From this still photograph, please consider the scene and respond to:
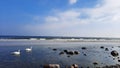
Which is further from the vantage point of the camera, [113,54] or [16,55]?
[113,54]

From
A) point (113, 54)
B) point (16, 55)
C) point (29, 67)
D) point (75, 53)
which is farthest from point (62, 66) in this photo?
point (113, 54)

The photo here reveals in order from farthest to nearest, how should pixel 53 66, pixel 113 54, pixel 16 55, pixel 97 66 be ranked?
1. pixel 113 54
2. pixel 16 55
3. pixel 97 66
4. pixel 53 66

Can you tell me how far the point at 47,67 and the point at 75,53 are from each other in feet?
46.6

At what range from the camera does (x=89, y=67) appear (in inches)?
817

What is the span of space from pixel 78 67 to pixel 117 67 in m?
3.98

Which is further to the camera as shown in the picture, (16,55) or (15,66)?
(16,55)

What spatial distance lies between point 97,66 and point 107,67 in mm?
1008

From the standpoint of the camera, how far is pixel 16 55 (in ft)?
94.1

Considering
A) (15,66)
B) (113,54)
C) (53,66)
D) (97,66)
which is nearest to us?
(53,66)

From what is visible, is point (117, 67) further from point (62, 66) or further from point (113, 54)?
point (113, 54)

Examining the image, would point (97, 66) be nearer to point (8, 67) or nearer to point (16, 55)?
point (8, 67)

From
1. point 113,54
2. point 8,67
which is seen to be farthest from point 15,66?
point 113,54

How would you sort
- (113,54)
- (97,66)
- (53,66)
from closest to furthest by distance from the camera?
1. (53,66)
2. (97,66)
3. (113,54)

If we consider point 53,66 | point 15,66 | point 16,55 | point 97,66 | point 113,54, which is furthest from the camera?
point 113,54
